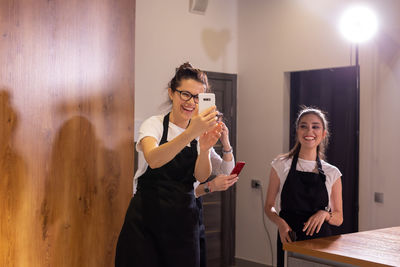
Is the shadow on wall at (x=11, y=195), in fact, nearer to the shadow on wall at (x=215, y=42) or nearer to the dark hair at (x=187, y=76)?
the dark hair at (x=187, y=76)

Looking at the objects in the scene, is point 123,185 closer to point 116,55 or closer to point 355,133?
point 116,55

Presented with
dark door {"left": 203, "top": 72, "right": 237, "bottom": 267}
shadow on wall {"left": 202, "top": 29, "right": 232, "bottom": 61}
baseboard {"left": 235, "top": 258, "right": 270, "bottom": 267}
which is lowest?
baseboard {"left": 235, "top": 258, "right": 270, "bottom": 267}

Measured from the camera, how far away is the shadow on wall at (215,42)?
546cm

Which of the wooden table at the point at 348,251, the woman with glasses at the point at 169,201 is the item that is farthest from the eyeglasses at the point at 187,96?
the wooden table at the point at 348,251

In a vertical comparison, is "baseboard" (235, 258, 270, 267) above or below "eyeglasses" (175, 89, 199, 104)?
below

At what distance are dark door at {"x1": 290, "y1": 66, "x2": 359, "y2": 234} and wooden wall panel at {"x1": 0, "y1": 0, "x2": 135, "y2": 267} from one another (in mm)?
2314

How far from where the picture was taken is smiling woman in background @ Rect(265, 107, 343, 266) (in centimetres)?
297

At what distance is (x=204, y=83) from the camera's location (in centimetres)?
246

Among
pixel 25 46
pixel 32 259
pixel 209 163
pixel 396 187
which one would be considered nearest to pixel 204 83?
pixel 209 163

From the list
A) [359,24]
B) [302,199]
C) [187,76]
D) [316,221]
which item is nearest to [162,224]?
[187,76]

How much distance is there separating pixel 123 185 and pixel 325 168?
1.24m

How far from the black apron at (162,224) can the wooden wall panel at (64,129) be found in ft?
2.09

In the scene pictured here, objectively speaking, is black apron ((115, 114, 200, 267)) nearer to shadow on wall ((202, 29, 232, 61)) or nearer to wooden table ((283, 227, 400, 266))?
wooden table ((283, 227, 400, 266))

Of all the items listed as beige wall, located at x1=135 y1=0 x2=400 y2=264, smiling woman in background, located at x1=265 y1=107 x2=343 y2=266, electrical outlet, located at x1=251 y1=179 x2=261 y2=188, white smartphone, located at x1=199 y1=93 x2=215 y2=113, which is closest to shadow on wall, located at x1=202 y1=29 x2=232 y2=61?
beige wall, located at x1=135 y1=0 x2=400 y2=264
